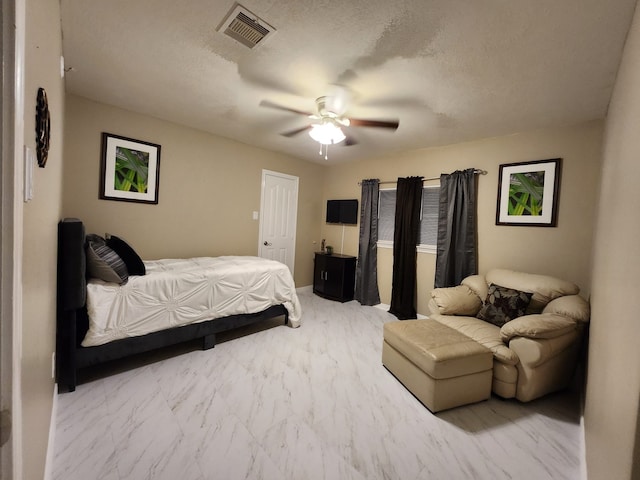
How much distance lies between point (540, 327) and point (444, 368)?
0.82 meters

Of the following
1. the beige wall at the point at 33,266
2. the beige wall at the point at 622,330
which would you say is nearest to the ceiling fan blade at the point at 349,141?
the beige wall at the point at 622,330

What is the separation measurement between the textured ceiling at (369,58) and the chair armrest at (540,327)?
183cm

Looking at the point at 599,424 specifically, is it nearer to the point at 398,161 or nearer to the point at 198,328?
the point at 198,328

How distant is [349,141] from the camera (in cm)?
388

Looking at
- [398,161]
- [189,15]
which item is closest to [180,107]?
[189,15]

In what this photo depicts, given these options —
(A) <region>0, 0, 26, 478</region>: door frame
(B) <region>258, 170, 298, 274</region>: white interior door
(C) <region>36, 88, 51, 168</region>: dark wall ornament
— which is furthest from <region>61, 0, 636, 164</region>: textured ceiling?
(B) <region>258, 170, 298, 274</region>: white interior door

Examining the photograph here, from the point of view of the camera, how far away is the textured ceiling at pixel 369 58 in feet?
5.21

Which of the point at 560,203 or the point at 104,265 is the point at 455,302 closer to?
the point at 560,203

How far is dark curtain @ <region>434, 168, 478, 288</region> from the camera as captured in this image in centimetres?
358

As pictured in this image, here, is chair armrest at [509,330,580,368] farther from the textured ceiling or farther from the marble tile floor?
the textured ceiling

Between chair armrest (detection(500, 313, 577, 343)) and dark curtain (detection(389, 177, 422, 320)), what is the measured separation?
6.14 feet

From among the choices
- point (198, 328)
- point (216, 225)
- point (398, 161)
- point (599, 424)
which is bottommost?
point (198, 328)

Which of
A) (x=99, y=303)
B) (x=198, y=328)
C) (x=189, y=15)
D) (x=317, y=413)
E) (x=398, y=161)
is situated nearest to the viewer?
(x=189, y=15)

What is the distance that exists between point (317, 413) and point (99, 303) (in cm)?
184
